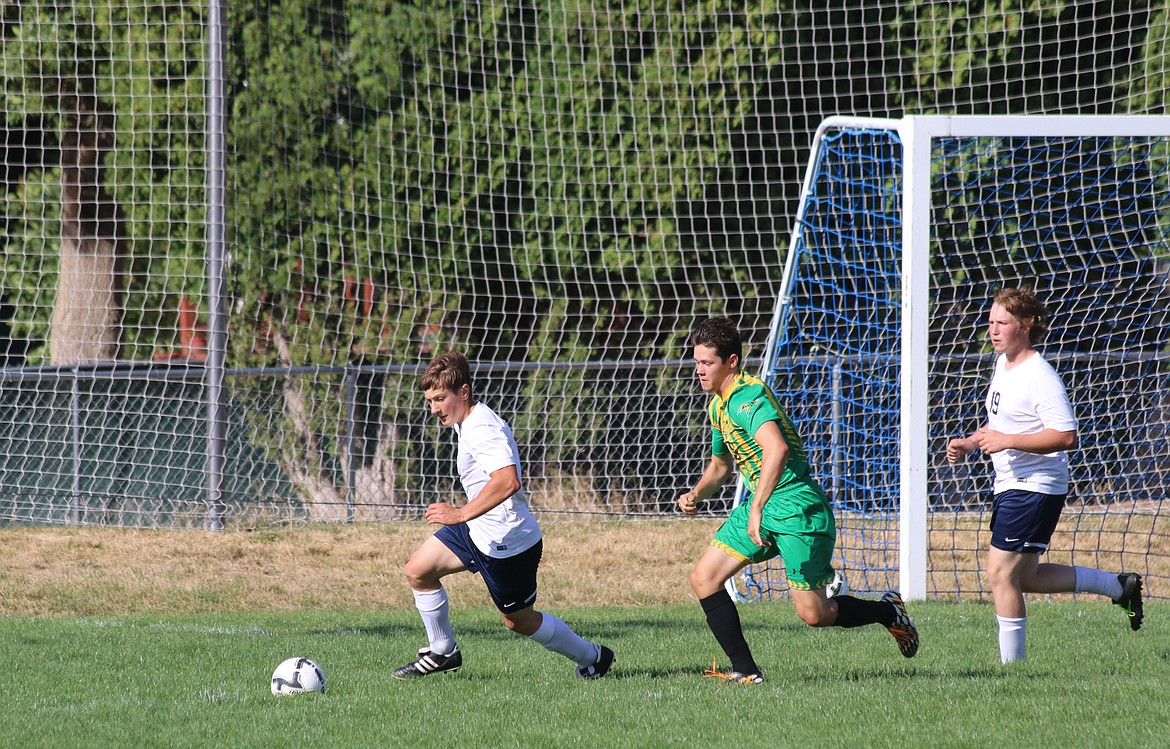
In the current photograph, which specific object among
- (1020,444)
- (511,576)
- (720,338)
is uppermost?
(720,338)

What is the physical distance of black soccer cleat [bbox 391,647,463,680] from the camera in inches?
244

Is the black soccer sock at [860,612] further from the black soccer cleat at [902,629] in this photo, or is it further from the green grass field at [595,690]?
the green grass field at [595,690]

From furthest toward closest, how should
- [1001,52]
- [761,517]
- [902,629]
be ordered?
[1001,52]
[902,629]
[761,517]

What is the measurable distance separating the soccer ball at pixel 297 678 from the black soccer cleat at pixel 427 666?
1.60 feet

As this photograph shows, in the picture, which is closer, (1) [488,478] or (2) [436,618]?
(1) [488,478]

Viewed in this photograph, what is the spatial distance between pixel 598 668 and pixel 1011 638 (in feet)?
6.65

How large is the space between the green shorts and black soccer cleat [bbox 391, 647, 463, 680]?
4.87 feet

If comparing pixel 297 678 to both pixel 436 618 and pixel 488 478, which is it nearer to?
pixel 436 618

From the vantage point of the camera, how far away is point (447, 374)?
583 centimetres

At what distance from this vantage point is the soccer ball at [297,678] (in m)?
5.70

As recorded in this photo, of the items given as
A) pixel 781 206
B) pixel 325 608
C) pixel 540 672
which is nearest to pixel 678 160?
pixel 781 206

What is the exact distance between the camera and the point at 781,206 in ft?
46.4

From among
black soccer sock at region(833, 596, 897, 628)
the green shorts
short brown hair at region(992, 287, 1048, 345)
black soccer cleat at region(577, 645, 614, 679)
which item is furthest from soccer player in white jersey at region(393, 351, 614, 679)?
short brown hair at region(992, 287, 1048, 345)

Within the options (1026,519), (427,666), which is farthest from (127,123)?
(1026,519)
